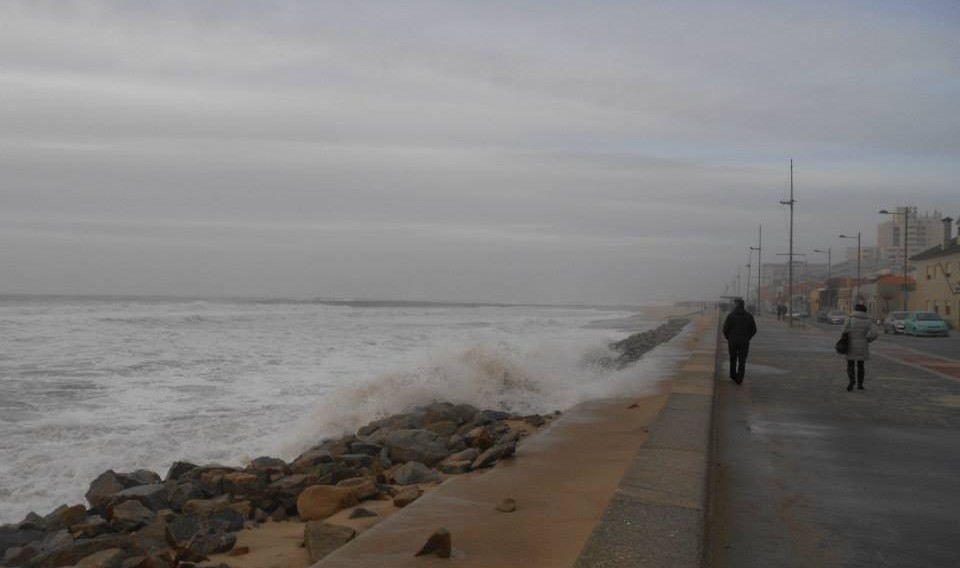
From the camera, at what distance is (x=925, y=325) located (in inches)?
1687

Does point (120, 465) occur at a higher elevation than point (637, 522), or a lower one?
lower

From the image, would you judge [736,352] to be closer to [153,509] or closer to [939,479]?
[939,479]

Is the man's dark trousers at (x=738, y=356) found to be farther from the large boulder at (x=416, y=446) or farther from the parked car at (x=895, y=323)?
the parked car at (x=895, y=323)

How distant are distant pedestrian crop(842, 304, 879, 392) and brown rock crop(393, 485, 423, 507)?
31.4ft

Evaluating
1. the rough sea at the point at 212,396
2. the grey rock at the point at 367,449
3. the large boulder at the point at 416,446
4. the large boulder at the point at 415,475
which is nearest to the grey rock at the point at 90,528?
the rough sea at the point at 212,396

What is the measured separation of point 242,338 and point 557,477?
3197cm

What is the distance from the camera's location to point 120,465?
427 inches

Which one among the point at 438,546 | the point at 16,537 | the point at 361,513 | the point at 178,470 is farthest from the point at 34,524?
the point at 438,546

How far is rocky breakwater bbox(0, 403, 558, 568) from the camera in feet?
20.5

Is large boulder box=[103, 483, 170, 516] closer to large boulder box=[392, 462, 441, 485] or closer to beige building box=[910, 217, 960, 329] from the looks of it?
large boulder box=[392, 462, 441, 485]

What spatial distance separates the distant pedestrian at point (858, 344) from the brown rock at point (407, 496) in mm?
9557

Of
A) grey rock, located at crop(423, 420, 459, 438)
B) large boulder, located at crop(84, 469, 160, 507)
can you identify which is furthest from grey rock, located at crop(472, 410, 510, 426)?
large boulder, located at crop(84, 469, 160, 507)

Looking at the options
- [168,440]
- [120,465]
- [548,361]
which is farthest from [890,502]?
[548,361]

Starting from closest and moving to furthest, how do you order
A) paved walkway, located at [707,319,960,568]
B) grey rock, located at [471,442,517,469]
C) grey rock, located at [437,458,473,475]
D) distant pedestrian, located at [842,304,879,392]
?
paved walkway, located at [707,319,960,568], grey rock, located at [471,442,517,469], grey rock, located at [437,458,473,475], distant pedestrian, located at [842,304,879,392]
